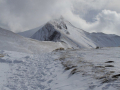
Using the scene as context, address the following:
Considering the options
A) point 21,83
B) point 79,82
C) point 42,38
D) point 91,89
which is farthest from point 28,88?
point 42,38

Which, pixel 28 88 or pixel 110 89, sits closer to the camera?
pixel 110 89

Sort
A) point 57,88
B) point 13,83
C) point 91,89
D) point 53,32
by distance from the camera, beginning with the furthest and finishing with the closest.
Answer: point 53,32
point 13,83
point 57,88
point 91,89

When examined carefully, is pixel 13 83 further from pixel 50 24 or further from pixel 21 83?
pixel 50 24

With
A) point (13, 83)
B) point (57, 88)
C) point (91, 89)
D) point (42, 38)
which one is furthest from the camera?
point (42, 38)

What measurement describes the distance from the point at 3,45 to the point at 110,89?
29.5m

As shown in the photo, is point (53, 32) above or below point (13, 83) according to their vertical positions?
above

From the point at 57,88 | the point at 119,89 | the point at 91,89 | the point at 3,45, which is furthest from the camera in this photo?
the point at 3,45

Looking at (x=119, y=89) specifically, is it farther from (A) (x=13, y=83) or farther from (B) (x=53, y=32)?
(B) (x=53, y=32)

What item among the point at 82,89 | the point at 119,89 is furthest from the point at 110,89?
the point at 82,89

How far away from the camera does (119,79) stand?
5.02 metres

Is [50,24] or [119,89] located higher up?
[50,24]

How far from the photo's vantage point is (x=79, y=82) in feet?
19.2

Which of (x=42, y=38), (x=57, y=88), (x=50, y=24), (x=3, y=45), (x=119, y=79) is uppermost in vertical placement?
(x=50, y=24)

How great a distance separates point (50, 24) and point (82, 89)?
632 ft
